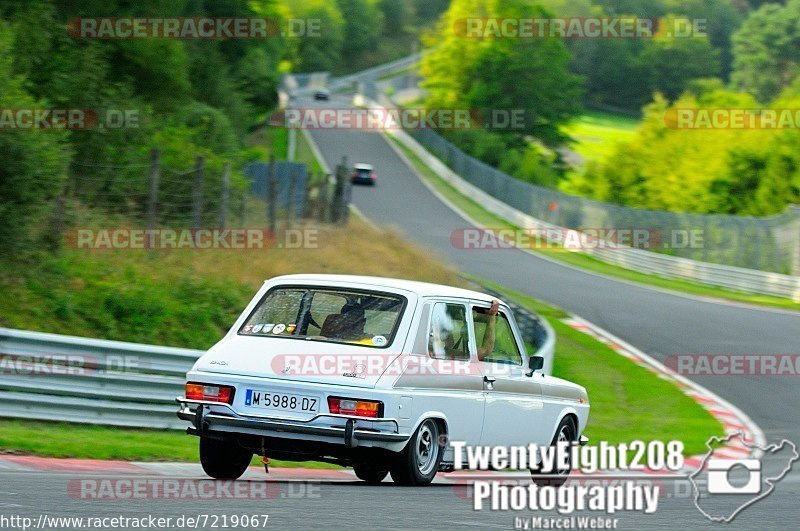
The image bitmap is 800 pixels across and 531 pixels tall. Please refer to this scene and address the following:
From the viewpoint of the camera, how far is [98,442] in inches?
460

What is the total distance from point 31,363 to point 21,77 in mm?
6310

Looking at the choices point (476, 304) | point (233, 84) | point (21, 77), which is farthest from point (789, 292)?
point (476, 304)

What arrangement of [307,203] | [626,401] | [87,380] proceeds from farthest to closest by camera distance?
[307,203] < [626,401] < [87,380]

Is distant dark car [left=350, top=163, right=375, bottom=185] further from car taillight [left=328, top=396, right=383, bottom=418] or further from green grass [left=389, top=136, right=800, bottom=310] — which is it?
car taillight [left=328, top=396, right=383, bottom=418]

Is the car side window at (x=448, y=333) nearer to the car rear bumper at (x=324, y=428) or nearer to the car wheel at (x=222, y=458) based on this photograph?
the car rear bumper at (x=324, y=428)

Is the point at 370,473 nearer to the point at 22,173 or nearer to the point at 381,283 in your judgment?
the point at 381,283

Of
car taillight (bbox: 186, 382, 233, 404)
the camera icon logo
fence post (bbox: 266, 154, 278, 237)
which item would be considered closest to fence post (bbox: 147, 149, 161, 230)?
fence post (bbox: 266, 154, 278, 237)

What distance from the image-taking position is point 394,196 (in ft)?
210

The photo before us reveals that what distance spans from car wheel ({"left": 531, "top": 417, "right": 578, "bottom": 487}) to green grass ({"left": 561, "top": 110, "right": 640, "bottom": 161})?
297 feet

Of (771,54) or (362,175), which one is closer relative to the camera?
(362,175)

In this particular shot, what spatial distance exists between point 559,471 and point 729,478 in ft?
7.79

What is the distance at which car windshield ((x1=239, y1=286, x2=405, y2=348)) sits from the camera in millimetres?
9414

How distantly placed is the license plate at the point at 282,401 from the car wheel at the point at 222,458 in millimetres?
526

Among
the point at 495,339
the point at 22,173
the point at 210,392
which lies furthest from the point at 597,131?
the point at 210,392
